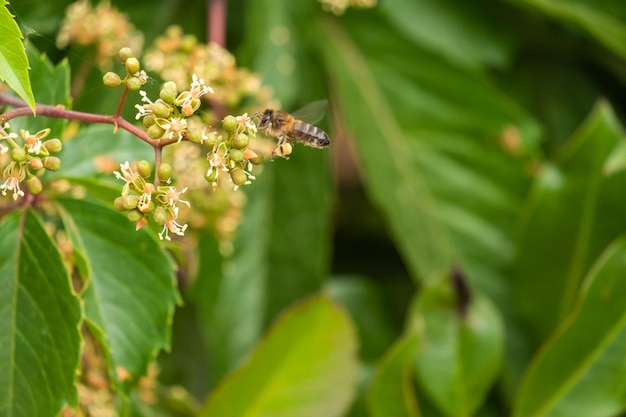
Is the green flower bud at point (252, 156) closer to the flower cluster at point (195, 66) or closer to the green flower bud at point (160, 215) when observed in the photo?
the green flower bud at point (160, 215)

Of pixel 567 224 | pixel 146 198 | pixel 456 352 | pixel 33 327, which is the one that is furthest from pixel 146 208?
pixel 567 224

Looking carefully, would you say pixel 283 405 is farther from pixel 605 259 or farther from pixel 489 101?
pixel 489 101

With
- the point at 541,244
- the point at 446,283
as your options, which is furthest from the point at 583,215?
the point at 446,283

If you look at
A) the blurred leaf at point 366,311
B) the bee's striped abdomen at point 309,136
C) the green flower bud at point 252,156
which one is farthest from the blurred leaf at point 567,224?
the green flower bud at point 252,156

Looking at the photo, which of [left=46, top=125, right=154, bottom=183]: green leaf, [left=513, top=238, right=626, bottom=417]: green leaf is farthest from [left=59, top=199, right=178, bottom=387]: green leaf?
[left=513, top=238, right=626, bottom=417]: green leaf

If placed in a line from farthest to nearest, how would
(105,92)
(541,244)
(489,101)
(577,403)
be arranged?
(489,101), (541,244), (577,403), (105,92)

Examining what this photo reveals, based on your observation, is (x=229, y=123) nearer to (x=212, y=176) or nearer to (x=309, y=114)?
(x=212, y=176)

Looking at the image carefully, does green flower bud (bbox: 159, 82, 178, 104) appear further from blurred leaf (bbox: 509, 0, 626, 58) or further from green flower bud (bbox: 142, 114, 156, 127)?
blurred leaf (bbox: 509, 0, 626, 58)

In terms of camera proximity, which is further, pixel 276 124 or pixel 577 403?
pixel 577 403
